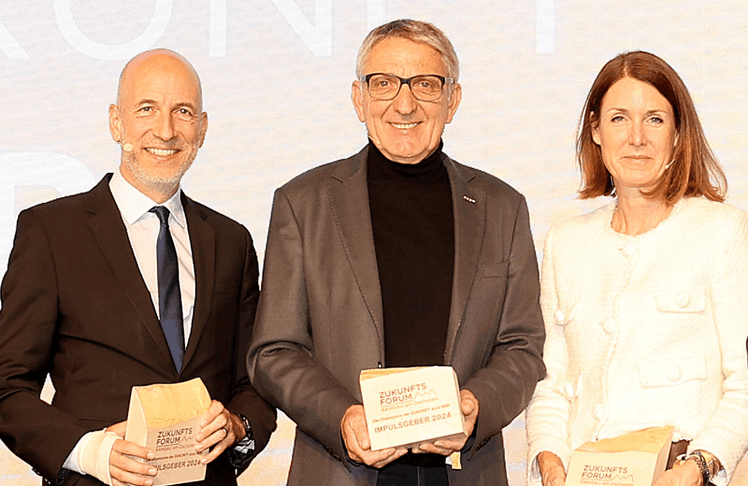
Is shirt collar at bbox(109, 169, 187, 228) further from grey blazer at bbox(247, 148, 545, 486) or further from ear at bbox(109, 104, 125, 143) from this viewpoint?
grey blazer at bbox(247, 148, 545, 486)

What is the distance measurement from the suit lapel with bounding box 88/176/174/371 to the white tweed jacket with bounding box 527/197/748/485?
110 centimetres

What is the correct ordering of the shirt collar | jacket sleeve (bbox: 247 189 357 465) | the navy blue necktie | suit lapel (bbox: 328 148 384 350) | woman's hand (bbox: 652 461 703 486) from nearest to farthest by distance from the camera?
woman's hand (bbox: 652 461 703 486), jacket sleeve (bbox: 247 189 357 465), suit lapel (bbox: 328 148 384 350), the navy blue necktie, the shirt collar

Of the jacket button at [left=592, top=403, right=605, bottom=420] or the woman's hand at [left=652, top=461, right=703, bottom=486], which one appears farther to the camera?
the jacket button at [left=592, top=403, right=605, bottom=420]

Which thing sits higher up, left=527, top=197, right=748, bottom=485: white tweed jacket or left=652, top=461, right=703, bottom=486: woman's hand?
left=527, top=197, right=748, bottom=485: white tweed jacket

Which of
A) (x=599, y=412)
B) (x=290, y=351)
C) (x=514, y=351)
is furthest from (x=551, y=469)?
(x=290, y=351)

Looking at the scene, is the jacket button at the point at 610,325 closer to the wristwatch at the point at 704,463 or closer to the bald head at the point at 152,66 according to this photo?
the wristwatch at the point at 704,463

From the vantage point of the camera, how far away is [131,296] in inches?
119

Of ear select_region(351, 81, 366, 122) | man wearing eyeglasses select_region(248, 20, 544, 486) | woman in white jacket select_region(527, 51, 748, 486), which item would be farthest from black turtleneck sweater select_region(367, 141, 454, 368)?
woman in white jacket select_region(527, 51, 748, 486)

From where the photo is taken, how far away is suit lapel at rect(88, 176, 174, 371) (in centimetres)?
302

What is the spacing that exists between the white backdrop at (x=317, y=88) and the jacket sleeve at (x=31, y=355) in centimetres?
123

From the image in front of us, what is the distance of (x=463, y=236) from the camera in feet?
9.99

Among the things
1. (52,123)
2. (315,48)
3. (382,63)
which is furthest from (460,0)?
(52,123)

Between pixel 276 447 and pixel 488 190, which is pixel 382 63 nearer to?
pixel 488 190

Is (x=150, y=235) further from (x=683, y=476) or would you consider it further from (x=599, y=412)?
(x=683, y=476)
